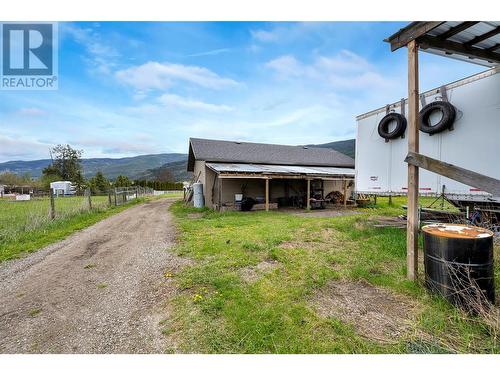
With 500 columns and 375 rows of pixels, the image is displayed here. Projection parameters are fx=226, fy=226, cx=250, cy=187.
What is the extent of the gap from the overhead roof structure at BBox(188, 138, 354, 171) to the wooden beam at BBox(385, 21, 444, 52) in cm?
1214

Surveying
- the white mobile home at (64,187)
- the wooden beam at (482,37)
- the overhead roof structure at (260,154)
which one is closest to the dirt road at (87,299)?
the wooden beam at (482,37)

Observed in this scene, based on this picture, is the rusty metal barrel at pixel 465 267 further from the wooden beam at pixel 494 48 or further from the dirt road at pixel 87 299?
the wooden beam at pixel 494 48

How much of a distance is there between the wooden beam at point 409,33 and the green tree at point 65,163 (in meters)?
62.4

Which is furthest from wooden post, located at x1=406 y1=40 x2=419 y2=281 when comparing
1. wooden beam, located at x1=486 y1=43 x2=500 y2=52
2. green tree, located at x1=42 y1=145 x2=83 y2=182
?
green tree, located at x1=42 y1=145 x2=83 y2=182

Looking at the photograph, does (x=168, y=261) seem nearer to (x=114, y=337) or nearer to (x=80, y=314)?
(x=80, y=314)

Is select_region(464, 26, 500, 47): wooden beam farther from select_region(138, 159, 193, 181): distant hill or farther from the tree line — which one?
select_region(138, 159, 193, 181): distant hill

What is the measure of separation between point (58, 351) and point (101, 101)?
15.1 metres

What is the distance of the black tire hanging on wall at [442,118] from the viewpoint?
5.34 meters

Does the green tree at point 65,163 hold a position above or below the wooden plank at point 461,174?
above

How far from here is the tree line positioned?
44.1 metres

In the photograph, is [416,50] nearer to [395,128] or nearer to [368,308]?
[368,308]

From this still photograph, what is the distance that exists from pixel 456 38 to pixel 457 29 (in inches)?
21.1

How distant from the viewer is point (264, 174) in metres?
12.6

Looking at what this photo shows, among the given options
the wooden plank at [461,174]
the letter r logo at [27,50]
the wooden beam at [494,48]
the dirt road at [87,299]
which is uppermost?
the letter r logo at [27,50]
